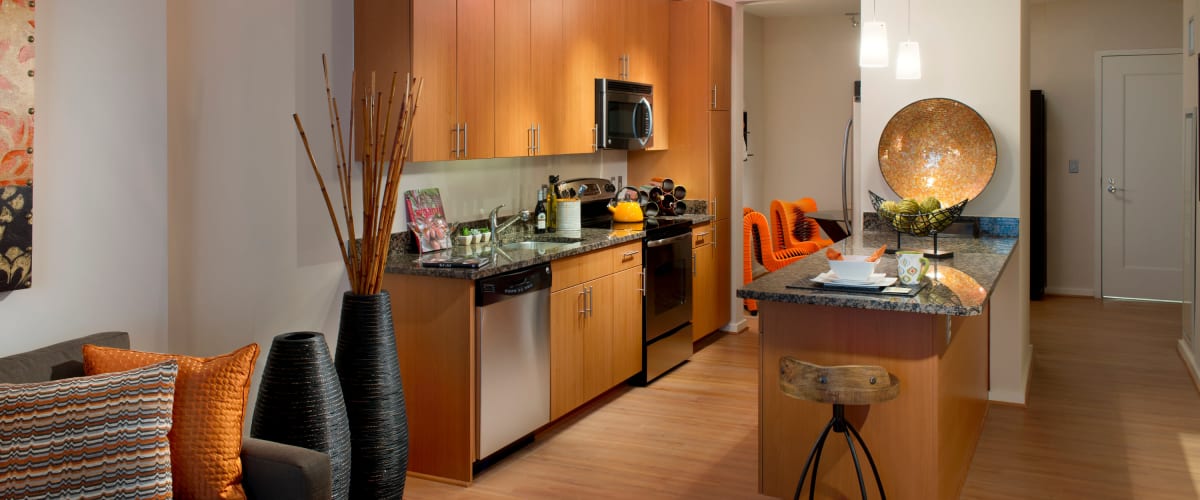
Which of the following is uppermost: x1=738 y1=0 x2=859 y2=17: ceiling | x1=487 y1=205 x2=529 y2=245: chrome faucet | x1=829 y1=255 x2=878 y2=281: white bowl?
x1=738 y1=0 x2=859 y2=17: ceiling

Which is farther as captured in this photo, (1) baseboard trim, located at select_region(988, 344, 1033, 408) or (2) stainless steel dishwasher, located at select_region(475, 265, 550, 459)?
(1) baseboard trim, located at select_region(988, 344, 1033, 408)

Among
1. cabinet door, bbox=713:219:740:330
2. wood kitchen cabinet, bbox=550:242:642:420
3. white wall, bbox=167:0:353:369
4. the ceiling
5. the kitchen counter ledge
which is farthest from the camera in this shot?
the ceiling

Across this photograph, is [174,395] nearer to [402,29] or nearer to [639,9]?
[402,29]

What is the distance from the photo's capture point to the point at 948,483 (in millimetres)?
3396

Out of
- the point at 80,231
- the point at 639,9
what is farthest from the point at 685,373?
the point at 80,231

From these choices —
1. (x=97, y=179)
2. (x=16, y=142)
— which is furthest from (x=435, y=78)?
(x=16, y=142)

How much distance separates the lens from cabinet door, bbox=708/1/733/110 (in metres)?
6.33

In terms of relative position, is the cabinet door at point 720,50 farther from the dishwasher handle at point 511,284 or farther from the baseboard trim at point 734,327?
the dishwasher handle at point 511,284

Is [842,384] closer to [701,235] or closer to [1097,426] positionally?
[1097,426]

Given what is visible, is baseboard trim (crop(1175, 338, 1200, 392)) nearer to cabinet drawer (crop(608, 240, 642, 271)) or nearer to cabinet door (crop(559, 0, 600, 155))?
cabinet drawer (crop(608, 240, 642, 271))

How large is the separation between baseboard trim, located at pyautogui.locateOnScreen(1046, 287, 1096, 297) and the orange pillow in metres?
7.72

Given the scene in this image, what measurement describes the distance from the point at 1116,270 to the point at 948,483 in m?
5.80

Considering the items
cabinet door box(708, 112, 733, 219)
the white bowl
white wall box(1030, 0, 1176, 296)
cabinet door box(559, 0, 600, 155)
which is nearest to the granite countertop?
the white bowl

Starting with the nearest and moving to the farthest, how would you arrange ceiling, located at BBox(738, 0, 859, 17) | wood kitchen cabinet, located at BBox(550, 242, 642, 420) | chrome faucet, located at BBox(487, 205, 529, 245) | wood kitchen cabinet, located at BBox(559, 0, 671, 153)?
1. wood kitchen cabinet, located at BBox(550, 242, 642, 420)
2. chrome faucet, located at BBox(487, 205, 529, 245)
3. wood kitchen cabinet, located at BBox(559, 0, 671, 153)
4. ceiling, located at BBox(738, 0, 859, 17)
